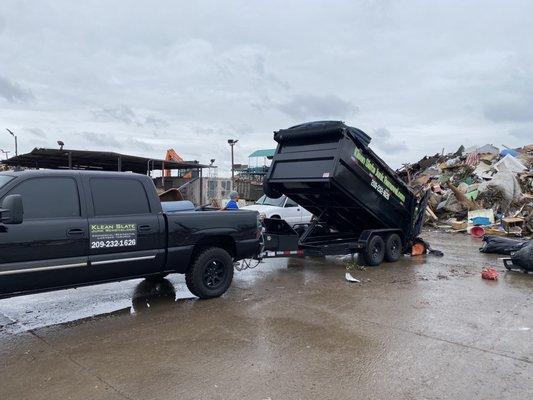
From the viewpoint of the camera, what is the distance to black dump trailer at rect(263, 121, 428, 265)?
929cm

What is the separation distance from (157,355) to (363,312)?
3116 millimetres

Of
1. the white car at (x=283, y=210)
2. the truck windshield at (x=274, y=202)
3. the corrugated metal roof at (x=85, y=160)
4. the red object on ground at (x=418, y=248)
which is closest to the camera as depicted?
the red object on ground at (x=418, y=248)

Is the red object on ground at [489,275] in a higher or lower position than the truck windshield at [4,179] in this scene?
lower

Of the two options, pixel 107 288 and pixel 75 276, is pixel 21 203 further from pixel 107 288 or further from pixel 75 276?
pixel 107 288

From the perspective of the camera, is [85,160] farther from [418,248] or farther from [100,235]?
[100,235]

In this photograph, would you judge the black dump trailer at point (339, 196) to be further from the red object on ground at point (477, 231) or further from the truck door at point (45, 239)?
the red object on ground at point (477, 231)

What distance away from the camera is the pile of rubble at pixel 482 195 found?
56.7ft

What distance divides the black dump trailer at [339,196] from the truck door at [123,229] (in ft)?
10.2

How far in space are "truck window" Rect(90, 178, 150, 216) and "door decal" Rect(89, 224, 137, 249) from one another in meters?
0.20

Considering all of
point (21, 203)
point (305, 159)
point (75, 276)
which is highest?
point (305, 159)

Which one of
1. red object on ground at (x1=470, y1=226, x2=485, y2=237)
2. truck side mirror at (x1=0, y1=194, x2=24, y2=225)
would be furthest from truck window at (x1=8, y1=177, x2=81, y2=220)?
red object on ground at (x1=470, y1=226, x2=485, y2=237)

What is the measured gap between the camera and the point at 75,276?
18.4 ft

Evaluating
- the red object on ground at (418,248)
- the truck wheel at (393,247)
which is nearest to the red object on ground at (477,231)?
the red object on ground at (418,248)

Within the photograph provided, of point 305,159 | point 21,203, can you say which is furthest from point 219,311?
point 305,159
